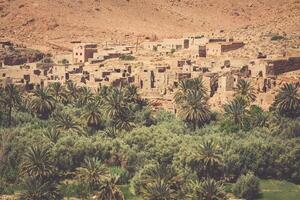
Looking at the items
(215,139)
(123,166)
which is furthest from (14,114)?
(215,139)

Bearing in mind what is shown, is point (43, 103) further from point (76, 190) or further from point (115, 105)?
point (76, 190)

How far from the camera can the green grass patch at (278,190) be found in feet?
117

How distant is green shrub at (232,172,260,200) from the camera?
35094mm

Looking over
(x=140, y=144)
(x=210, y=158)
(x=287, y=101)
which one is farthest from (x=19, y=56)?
(x=210, y=158)

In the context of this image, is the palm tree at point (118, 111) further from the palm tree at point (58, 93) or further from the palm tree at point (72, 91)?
the palm tree at point (58, 93)

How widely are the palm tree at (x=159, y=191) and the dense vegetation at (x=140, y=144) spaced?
0.04 meters

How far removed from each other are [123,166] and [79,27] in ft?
141

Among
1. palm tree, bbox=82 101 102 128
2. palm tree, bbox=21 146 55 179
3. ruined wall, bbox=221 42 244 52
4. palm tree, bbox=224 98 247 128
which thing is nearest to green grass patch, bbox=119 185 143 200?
palm tree, bbox=21 146 55 179

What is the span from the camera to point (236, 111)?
41.1m

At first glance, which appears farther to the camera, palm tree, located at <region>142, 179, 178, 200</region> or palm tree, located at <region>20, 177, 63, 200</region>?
palm tree, located at <region>20, 177, 63, 200</region>

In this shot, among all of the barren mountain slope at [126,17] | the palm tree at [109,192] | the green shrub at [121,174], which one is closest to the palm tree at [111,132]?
the green shrub at [121,174]

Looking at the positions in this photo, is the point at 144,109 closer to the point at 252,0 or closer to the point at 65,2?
the point at 65,2

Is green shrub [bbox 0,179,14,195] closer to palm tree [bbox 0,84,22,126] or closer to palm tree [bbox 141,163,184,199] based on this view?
palm tree [bbox 141,163,184,199]

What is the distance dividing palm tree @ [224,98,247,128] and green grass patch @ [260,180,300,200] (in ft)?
15.5
